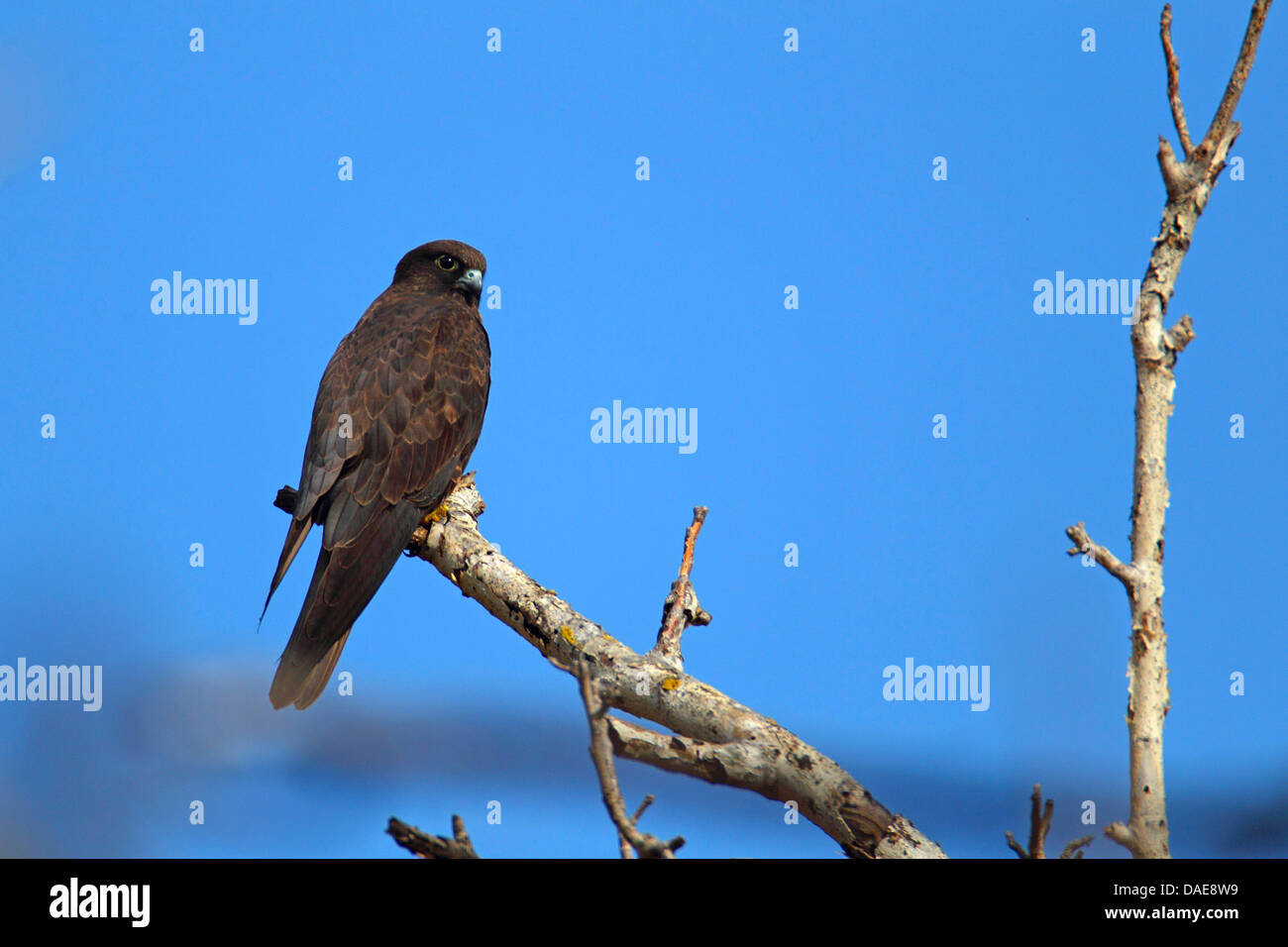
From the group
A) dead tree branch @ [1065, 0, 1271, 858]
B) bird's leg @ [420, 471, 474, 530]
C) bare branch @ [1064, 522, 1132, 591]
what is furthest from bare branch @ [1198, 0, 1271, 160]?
bird's leg @ [420, 471, 474, 530]

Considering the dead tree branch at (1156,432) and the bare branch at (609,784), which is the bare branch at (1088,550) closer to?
the dead tree branch at (1156,432)

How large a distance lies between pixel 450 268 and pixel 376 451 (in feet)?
6.76

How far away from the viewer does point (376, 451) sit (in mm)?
5883

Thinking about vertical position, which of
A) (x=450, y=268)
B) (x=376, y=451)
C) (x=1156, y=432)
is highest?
(x=450, y=268)

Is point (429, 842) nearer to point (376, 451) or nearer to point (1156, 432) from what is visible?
point (1156, 432)

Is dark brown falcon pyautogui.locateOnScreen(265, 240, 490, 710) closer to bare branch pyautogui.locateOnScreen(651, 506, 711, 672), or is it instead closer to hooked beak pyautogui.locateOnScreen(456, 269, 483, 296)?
hooked beak pyautogui.locateOnScreen(456, 269, 483, 296)

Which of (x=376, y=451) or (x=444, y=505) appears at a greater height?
(x=376, y=451)

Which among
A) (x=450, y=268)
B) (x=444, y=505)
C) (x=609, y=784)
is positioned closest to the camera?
(x=609, y=784)

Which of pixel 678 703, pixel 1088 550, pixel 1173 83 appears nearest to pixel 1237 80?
pixel 1173 83
